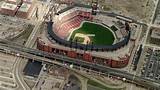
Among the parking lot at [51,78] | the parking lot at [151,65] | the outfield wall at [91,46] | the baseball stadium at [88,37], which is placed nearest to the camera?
the parking lot at [51,78]

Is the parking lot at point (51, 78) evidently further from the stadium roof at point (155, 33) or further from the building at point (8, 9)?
the stadium roof at point (155, 33)

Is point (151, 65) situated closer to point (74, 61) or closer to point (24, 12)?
point (74, 61)

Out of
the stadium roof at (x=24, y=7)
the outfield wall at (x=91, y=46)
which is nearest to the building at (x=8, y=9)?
the stadium roof at (x=24, y=7)

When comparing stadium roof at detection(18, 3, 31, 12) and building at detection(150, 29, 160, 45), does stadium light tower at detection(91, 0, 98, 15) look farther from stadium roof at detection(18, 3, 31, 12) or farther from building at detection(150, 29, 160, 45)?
stadium roof at detection(18, 3, 31, 12)

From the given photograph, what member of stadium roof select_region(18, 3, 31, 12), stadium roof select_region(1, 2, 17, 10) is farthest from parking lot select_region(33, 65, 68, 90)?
stadium roof select_region(1, 2, 17, 10)

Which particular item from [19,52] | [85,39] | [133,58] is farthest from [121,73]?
[19,52]

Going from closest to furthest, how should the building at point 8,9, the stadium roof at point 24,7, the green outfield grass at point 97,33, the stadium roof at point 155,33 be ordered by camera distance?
1. the green outfield grass at point 97,33
2. the stadium roof at point 155,33
3. the building at point 8,9
4. the stadium roof at point 24,7

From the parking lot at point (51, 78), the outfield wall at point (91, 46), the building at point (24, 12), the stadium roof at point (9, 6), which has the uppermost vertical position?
the stadium roof at point (9, 6)
